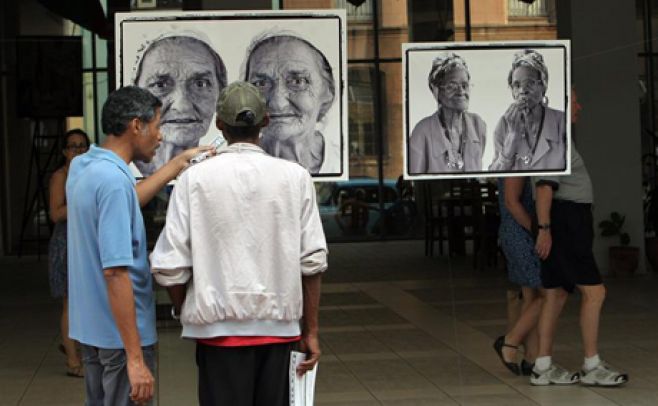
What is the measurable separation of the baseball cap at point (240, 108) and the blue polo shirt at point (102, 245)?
0.39 metres

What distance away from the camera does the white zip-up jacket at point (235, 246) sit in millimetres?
3732

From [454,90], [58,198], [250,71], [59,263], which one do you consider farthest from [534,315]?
[58,198]

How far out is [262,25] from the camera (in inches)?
230

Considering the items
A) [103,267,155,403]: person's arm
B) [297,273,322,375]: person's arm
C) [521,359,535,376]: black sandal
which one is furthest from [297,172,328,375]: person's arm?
[521,359,535,376]: black sandal

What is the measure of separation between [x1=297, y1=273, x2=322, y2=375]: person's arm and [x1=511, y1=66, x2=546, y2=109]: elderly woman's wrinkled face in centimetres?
284

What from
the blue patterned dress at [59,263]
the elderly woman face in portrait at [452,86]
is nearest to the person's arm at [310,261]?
the elderly woman face in portrait at [452,86]

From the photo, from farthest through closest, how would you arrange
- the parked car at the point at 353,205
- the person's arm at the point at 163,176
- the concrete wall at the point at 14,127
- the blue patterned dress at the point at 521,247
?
the parked car at the point at 353,205 → the concrete wall at the point at 14,127 → the blue patterned dress at the point at 521,247 → the person's arm at the point at 163,176

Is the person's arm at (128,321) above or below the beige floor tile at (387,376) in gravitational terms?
above

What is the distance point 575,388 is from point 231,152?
4169 mm

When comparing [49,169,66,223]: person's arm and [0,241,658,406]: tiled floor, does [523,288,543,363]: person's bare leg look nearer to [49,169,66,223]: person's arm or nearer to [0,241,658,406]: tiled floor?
[0,241,658,406]: tiled floor

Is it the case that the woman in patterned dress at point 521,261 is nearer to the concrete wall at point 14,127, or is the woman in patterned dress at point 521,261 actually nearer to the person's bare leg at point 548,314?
the person's bare leg at point 548,314

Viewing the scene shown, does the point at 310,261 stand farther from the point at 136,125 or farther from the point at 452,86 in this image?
the point at 452,86

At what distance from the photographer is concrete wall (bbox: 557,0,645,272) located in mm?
13469

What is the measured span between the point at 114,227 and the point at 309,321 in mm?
742
